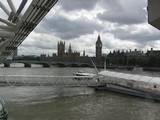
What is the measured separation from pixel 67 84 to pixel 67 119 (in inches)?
891

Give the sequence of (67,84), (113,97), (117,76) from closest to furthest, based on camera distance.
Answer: (113,97) → (67,84) → (117,76)

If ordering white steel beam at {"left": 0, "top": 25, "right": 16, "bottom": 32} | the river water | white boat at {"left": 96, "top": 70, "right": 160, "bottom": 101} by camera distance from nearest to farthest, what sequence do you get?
white steel beam at {"left": 0, "top": 25, "right": 16, "bottom": 32} < the river water < white boat at {"left": 96, "top": 70, "right": 160, "bottom": 101}

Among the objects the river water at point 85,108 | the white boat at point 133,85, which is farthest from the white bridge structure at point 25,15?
the white boat at point 133,85

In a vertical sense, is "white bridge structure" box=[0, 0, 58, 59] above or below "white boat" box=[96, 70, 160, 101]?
above

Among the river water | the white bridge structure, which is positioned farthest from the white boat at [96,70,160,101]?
the white bridge structure

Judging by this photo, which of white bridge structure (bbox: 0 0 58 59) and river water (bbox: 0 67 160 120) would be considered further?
river water (bbox: 0 67 160 120)

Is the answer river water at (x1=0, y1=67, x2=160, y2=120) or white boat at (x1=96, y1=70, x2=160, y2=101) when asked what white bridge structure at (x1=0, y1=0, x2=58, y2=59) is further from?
white boat at (x1=96, y1=70, x2=160, y2=101)

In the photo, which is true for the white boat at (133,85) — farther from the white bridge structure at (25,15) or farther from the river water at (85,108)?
the white bridge structure at (25,15)

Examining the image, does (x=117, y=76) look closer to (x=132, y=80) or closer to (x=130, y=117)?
(x=132, y=80)

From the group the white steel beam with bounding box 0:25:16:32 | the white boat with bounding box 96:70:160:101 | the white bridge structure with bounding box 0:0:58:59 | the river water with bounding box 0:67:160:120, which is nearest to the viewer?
the white bridge structure with bounding box 0:0:58:59

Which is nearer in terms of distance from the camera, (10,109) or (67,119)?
(67,119)

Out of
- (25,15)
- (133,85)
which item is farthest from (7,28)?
(133,85)

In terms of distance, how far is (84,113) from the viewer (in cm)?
3008

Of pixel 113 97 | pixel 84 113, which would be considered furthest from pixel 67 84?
pixel 84 113
